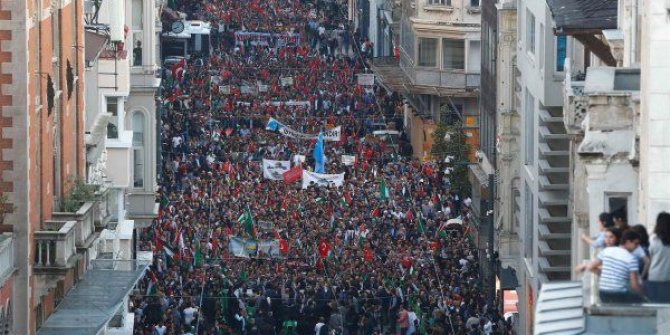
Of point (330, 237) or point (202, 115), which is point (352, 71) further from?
point (330, 237)

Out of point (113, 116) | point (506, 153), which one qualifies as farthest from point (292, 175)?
point (506, 153)

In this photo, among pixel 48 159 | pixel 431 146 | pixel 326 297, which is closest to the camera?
pixel 48 159

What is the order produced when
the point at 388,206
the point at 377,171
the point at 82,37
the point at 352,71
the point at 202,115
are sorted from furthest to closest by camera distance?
the point at 352,71 → the point at 202,115 → the point at 377,171 → the point at 388,206 → the point at 82,37

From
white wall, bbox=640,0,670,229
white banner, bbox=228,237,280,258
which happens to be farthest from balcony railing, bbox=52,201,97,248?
white wall, bbox=640,0,670,229

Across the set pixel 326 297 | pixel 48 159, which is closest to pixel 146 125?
pixel 326 297

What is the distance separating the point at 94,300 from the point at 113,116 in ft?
61.8

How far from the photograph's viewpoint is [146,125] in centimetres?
8731

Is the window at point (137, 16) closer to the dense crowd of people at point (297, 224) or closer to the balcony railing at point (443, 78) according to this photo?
the dense crowd of people at point (297, 224)

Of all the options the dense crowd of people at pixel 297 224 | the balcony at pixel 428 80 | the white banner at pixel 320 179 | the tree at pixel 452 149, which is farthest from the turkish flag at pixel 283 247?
the balcony at pixel 428 80

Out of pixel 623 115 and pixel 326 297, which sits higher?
pixel 623 115

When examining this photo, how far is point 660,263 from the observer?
102ft

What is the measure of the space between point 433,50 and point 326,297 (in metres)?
33.0

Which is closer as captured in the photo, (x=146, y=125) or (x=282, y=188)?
(x=146, y=125)

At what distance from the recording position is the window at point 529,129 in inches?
2785
